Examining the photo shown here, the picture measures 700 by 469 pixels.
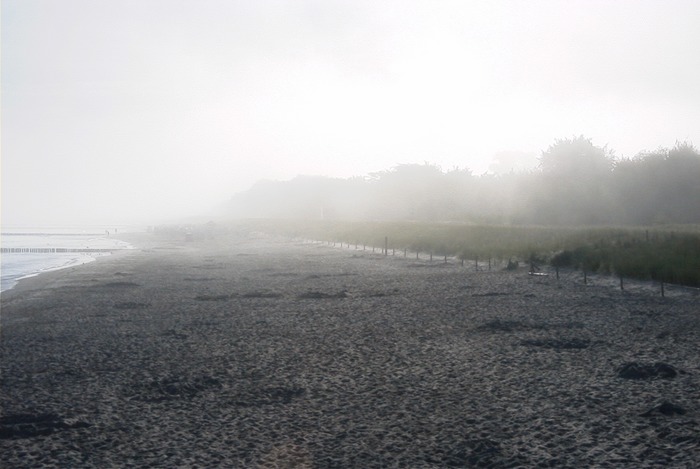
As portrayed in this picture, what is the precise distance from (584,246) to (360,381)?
2030cm

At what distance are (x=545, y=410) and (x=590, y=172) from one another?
54.2m

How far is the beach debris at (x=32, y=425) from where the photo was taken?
855cm

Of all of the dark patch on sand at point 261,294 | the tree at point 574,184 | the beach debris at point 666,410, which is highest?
the tree at point 574,184

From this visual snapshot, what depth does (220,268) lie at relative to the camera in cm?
3556

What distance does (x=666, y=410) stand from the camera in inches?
334

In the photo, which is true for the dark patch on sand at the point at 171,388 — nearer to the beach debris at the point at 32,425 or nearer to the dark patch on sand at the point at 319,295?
the beach debris at the point at 32,425

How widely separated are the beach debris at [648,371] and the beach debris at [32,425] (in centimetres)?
815

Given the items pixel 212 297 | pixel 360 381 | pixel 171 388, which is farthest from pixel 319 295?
pixel 171 388

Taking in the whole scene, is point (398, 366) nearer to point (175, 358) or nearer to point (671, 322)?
point (175, 358)

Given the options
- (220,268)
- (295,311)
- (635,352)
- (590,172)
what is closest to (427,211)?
(590,172)

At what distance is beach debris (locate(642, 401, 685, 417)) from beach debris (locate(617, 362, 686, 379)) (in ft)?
5.78

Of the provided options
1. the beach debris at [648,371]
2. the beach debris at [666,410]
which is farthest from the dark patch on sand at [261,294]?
the beach debris at [666,410]

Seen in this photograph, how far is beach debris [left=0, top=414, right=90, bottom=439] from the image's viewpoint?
28.0 feet

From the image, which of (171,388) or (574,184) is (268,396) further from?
(574,184)
